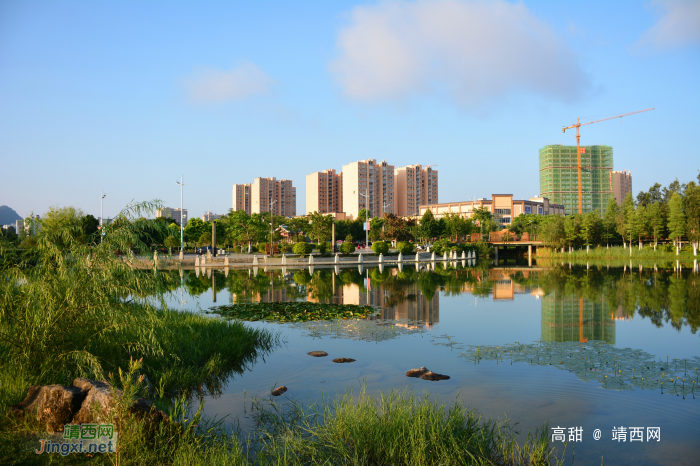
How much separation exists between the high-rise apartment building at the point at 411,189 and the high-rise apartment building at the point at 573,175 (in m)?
59.9

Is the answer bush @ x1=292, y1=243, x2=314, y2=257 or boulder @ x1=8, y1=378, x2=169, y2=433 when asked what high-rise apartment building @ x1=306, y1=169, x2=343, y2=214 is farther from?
boulder @ x1=8, y1=378, x2=169, y2=433

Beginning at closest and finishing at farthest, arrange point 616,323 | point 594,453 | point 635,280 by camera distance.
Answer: point 594,453, point 616,323, point 635,280

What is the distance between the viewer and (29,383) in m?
6.12

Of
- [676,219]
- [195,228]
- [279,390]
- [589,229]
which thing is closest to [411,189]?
[589,229]

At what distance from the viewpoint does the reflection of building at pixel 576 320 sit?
12.4 meters

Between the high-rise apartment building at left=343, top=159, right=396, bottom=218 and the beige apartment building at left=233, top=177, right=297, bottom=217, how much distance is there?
35607mm

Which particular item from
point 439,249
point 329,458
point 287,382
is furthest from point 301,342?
point 439,249

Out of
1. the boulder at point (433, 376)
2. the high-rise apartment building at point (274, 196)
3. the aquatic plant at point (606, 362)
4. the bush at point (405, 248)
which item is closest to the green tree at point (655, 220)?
the bush at point (405, 248)

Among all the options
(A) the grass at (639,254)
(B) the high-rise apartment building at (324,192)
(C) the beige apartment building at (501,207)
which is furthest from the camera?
(B) the high-rise apartment building at (324,192)

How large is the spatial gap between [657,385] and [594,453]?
354cm

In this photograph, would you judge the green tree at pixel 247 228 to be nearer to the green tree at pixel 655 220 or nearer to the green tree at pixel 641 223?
the green tree at pixel 641 223

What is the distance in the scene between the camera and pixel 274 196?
181 meters

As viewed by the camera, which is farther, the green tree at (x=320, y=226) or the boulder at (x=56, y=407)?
the green tree at (x=320, y=226)

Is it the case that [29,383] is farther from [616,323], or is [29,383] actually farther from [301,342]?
[616,323]
